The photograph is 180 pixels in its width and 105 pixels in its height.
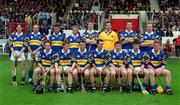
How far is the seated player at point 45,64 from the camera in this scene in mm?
14797

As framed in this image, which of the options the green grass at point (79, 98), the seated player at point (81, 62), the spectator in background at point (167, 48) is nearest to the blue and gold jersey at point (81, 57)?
the seated player at point (81, 62)

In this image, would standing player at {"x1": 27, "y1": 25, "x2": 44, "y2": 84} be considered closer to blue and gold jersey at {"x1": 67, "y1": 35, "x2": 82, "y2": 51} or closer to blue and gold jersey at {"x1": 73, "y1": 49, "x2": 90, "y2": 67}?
blue and gold jersey at {"x1": 67, "y1": 35, "x2": 82, "y2": 51}

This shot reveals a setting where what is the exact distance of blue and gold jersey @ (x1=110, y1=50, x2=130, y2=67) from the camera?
1494 centimetres

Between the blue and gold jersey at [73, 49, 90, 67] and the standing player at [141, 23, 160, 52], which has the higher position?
the standing player at [141, 23, 160, 52]

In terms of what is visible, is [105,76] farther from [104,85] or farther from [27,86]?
[27,86]

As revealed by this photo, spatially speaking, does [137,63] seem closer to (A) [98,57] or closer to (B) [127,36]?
(A) [98,57]

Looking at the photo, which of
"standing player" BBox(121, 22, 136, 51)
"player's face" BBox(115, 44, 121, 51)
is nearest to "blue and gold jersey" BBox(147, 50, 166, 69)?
"player's face" BBox(115, 44, 121, 51)

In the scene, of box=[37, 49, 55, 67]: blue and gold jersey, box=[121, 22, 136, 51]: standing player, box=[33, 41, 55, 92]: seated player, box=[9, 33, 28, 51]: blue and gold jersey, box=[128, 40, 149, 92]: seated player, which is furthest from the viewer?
box=[9, 33, 28, 51]: blue and gold jersey

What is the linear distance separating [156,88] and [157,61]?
2.61ft

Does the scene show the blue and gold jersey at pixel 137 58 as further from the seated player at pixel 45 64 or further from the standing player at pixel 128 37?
the seated player at pixel 45 64

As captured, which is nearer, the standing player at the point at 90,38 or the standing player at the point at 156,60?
the standing player at the point at 156,60

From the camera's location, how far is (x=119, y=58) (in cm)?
1505

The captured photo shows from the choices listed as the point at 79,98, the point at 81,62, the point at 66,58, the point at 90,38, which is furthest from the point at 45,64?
the point at 79,98

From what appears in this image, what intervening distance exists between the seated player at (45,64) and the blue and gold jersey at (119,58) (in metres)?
1.74
